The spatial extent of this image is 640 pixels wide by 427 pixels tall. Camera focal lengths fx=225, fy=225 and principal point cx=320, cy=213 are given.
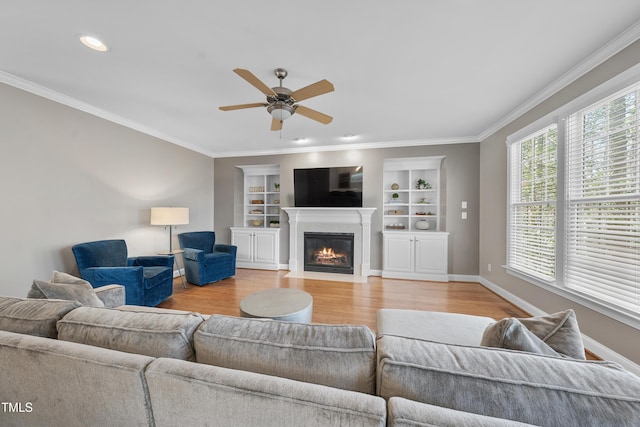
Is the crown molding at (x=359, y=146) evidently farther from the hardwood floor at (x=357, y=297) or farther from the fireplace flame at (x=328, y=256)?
the hardwood floor at (x=357, y=297)

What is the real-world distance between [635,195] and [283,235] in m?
4.48

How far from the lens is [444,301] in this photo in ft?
10.2

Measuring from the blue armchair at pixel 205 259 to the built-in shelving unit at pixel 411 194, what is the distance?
306cm

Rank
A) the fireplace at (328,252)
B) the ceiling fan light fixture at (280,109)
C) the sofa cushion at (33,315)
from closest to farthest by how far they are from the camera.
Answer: the sofa cushion at (33,315) < the ceiling fan light fixture at (280,109) < the fireplace at (328,252)

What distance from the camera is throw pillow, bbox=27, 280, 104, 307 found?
133 cm

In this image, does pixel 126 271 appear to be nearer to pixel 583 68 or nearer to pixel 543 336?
pixel 543 336

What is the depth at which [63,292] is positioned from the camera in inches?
52.8

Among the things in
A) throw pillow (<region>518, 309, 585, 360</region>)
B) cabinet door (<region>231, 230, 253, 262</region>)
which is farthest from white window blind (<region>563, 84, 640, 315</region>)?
cabinet door (<region>231, 230, 253, 262</region>)

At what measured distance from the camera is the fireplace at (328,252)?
14.4ft

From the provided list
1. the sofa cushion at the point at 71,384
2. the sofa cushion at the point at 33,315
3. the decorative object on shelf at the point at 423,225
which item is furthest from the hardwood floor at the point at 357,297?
the sofa cushion at the point at 71,384

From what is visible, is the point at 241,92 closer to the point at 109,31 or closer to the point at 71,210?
the point at 109,31

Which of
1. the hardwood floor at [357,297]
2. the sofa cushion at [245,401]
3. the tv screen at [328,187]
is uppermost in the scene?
the tv screen at [328,187]

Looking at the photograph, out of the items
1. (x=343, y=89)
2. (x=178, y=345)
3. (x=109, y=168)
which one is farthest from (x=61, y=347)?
(x=109, y=168)

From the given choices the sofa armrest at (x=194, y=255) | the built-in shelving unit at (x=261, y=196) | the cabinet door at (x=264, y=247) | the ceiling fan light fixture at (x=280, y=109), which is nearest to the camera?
the ceiling fan light fixture at (x=280, y=109)
